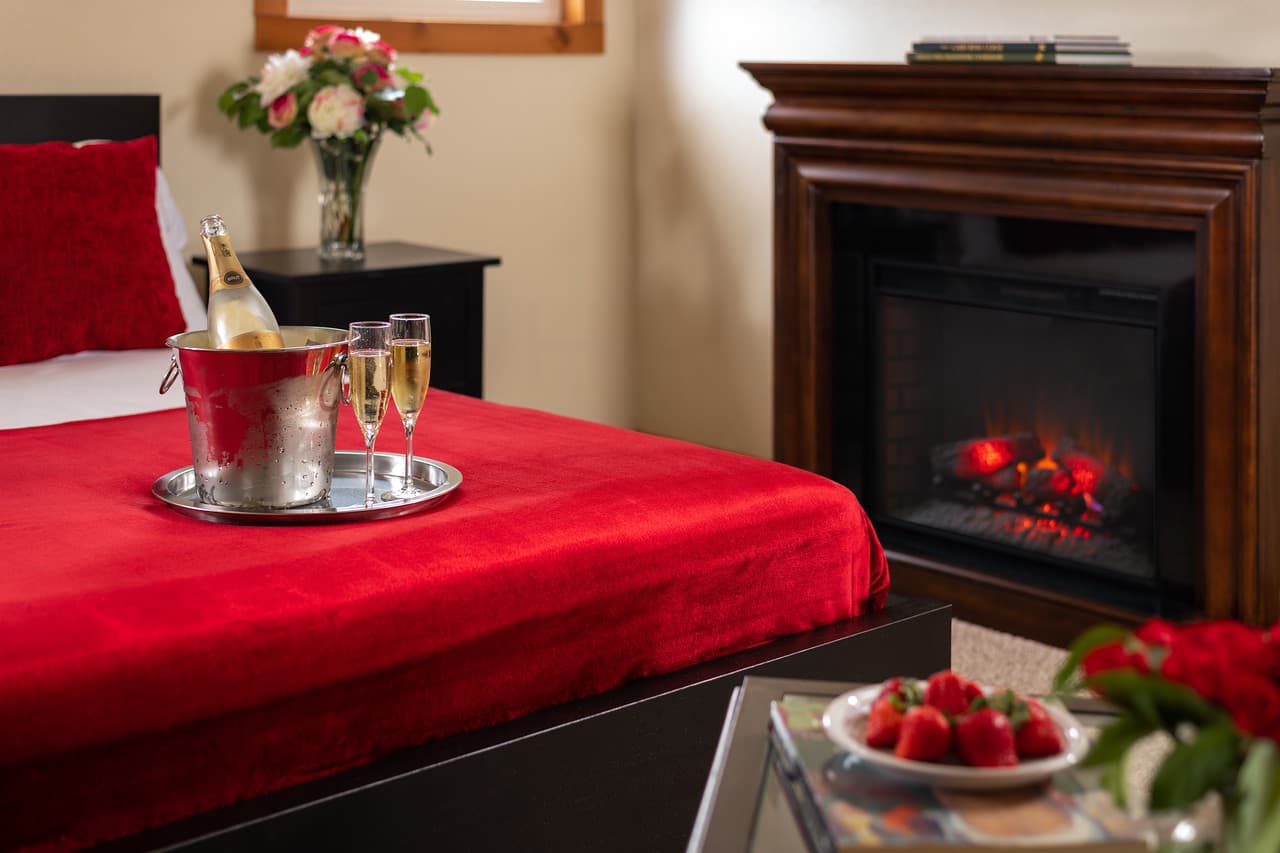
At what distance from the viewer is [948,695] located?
1.18 meters

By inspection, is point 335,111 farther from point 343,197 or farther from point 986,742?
point 986,742

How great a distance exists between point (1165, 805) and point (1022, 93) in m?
2.48

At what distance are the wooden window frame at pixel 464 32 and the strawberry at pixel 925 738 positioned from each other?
10.4 feet

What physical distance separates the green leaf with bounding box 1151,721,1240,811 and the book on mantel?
0.19 meters

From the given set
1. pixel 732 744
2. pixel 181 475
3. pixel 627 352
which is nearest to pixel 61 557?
pixel 181 475

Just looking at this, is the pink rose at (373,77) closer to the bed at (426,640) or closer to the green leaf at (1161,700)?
the bed at (426,640)

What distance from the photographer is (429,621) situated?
5.26 feet

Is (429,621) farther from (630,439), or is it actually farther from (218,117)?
(218,117)

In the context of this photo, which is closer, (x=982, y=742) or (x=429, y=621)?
(x=982, y=742)

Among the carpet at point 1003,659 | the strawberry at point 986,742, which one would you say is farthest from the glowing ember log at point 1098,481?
the strawberry at point 986,742

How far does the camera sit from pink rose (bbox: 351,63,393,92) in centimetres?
350

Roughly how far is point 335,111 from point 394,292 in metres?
0.44

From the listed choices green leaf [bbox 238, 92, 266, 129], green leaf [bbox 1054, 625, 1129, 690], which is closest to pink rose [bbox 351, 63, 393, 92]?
green leaf [bbox 238, 92, 266, 129]

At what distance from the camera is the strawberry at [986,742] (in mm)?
1125
